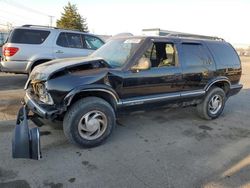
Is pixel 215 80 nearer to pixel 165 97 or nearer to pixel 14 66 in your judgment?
pixel 165 97

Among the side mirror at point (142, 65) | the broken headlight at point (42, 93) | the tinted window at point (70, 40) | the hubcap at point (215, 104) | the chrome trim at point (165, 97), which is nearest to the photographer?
the broken headlight at point (42, 93)

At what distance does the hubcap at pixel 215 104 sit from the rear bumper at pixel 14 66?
560cm

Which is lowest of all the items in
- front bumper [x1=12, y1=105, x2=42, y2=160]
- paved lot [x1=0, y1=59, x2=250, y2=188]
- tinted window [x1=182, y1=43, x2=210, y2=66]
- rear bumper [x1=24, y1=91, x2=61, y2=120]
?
paved lot [x1=0, y1=59, x2=250, y2=188]

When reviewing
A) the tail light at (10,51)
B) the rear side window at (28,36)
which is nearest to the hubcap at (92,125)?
the tail light at (10,51)

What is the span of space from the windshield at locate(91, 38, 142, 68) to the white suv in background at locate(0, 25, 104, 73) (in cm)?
362

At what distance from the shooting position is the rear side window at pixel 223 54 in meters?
5.62

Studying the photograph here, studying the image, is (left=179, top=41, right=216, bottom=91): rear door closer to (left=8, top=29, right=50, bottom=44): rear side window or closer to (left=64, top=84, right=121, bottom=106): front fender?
(left=64, top=84, right=121, bottom=106): front fender

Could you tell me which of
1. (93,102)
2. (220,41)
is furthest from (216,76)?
(93,102)

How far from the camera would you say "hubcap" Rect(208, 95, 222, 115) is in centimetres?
574

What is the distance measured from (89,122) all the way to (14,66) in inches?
192

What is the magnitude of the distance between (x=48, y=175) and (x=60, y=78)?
1.37m

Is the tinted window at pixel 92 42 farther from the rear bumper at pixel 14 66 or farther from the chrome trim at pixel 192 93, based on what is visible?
the chrome trim at pixel 192 93

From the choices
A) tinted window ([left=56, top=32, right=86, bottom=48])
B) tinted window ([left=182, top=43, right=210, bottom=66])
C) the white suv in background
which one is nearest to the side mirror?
tinted window ([left=182, top=43, right=210, bottom=66])

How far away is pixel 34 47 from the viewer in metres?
7.84
